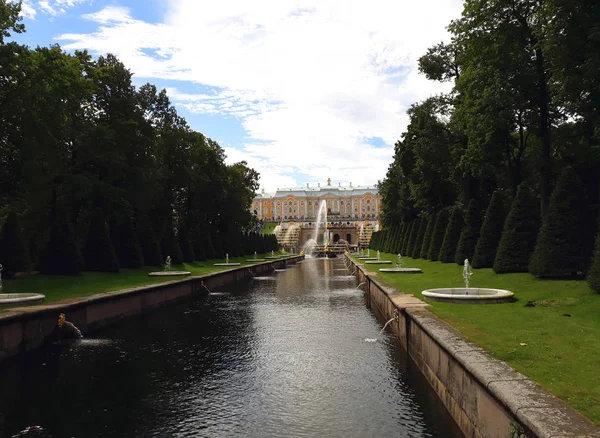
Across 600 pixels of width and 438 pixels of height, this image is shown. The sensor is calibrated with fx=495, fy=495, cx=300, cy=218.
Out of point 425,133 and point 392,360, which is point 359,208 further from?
point 392,360

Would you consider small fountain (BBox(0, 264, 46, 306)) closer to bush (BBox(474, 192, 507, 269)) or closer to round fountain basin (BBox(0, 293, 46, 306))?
round fountain basin (BBox(0, 293, 46, 306))

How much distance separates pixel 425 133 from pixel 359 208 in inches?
5553

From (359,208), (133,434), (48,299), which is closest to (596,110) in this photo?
(133,434)

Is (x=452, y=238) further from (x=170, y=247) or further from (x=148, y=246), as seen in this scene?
(x=170, y=247)

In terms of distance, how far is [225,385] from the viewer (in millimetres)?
9625

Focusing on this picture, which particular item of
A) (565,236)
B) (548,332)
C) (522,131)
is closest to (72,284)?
(548,332)

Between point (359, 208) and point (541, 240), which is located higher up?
point (359, 208)

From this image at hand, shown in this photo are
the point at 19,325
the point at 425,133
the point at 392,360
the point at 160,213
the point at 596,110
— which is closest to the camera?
the point at 392,360

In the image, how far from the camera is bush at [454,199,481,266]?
26.9m

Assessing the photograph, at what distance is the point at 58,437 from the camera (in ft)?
23.4

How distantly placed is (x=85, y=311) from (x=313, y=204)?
16773cm

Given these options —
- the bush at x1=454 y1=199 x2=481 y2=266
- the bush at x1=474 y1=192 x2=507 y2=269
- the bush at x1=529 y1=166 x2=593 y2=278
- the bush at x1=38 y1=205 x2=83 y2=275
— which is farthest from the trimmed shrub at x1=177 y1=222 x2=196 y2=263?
the bush at x1=529 y1=166 x2=593 y2=278

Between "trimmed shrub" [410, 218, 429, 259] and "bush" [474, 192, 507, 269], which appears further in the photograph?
"trimmed shrub" [410, 218, 429, 259]

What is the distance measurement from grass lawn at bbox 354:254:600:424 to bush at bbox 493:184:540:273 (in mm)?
2006
